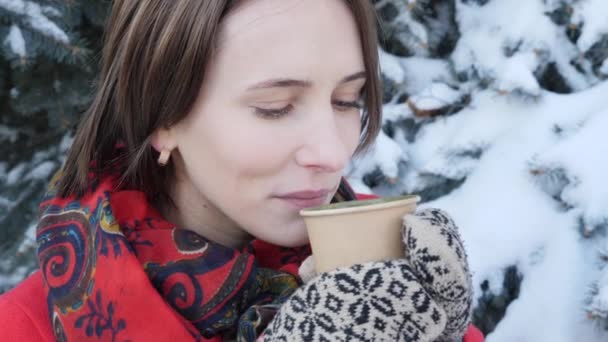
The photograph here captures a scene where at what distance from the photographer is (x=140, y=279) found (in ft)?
3.32

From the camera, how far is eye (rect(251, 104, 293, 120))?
1001mm

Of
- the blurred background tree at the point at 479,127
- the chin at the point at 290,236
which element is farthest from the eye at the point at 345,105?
the blurred background tree at the point at 479,127

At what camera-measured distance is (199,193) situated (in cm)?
122

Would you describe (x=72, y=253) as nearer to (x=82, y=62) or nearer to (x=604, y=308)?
(x=82, y=62)

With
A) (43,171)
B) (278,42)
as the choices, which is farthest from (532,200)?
(43,171)

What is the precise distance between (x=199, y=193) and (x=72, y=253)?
290mm

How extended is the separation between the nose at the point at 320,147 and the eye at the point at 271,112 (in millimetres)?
54

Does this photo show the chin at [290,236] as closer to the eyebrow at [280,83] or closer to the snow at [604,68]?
the eyebrow at [280,83]

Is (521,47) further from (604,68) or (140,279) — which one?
(140,279)

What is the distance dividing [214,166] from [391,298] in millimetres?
435

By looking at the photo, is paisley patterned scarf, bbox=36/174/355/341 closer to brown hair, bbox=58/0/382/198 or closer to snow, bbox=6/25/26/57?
brown hair, bbox=58/0/382/198

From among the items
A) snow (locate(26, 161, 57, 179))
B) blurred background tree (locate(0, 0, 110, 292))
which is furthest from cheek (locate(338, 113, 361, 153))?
snow (locate(26, 161, 57, 179))

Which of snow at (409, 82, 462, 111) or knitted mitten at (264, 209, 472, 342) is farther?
snow at (409, 82, 462, 111)

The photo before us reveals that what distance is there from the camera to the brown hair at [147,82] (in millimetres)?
1017
